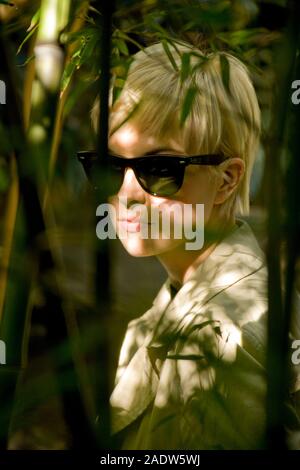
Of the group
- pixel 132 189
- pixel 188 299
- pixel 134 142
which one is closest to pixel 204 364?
Answer: pixel 188 299

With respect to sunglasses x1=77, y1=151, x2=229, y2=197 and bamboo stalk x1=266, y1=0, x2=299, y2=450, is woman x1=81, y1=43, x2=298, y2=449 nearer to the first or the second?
sunglasses x1=77, y1=151, x2=229, y2=197

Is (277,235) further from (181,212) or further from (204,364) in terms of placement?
(181,212)

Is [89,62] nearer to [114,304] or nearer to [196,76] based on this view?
[196,76]

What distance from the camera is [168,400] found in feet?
4.31

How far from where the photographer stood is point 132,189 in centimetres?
151

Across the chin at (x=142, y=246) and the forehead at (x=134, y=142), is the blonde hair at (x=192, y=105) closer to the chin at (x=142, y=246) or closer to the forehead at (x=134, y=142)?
the forehead at (x=134, y=142)

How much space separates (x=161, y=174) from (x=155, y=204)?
0.19 feet

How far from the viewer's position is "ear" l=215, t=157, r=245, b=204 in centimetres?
166

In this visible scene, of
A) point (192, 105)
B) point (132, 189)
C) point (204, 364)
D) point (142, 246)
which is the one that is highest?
point (192, 105)

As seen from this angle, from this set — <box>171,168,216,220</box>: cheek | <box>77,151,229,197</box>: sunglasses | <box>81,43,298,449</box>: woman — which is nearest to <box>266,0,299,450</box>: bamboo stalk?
<box>81,43,298,449</box>: woman

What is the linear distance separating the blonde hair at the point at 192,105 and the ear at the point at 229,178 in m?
0.02

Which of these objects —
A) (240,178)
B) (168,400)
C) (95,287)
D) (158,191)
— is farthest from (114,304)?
(240,178)

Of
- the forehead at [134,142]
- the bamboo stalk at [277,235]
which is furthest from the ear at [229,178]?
the bamboo stalk at [277,235]
